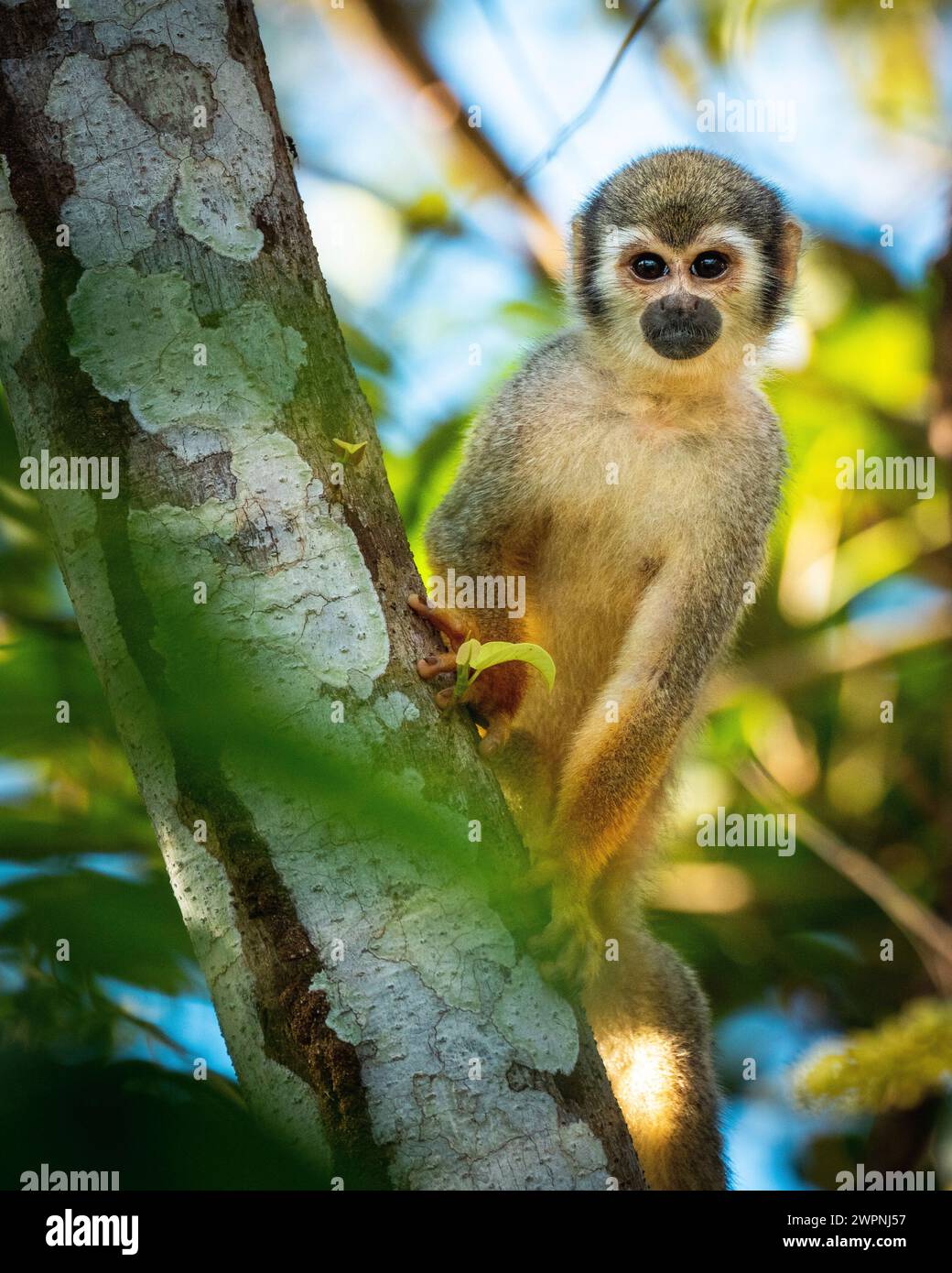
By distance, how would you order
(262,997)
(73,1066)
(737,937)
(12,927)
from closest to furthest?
(73,1066) < (12,927) < (262,997) < (737,937)

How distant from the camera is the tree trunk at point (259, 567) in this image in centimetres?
295

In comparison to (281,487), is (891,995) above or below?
below

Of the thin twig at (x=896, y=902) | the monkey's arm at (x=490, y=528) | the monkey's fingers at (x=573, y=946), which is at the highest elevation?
the monkey's arm at (x=490, y=528)

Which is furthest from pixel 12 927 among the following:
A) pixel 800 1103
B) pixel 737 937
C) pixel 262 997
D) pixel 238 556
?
pixel 737 937

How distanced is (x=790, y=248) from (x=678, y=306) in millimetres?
1055

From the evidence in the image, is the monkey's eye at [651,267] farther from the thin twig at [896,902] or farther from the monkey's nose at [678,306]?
the thin twig at [896,902]

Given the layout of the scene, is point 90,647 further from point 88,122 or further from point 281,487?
point 88,122

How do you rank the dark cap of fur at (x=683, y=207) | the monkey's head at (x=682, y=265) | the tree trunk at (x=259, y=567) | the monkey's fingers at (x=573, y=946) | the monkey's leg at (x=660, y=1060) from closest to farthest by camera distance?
the tree trunk at (x=259, y=567), the monkey's fingers at (x=573, y=946), the monkey's leg at (x=660, y=1060), the monkey's head at (x=682, y=265), the dark cap of fur at (x=683, y=207)

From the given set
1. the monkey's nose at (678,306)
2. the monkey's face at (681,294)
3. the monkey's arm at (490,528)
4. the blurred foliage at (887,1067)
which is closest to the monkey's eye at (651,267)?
the monkey's face at (681,294)

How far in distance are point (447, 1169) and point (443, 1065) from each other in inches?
9.1

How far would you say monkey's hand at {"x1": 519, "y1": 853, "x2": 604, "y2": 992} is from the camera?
4.39 metres

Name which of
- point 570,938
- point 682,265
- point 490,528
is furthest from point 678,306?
point 570,938

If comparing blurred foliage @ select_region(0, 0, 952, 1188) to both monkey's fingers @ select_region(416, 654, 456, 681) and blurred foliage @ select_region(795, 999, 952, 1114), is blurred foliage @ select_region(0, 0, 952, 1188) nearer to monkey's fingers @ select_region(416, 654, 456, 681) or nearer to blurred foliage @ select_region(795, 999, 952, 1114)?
blurred foliage @ select_region(795, 999, 952, 1114)

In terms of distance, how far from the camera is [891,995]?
739 cm
